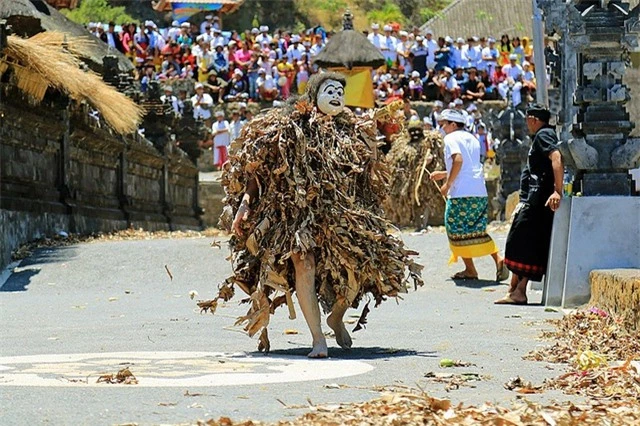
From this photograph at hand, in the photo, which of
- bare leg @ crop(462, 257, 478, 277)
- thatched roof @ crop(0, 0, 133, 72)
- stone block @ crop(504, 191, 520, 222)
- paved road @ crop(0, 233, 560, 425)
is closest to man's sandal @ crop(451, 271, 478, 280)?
bare leg @ crop(462, 257, 478, 277)

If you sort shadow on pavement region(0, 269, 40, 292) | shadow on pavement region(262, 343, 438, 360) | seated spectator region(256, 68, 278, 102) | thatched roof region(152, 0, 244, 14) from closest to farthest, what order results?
shadow on pavement region(262, 343, 438, 360) → shadow on pavement region(0, 269, 40, 292) → seated spectator region(256, 68, 278, 102) → thatched roof region(152, 0, 244, 14)

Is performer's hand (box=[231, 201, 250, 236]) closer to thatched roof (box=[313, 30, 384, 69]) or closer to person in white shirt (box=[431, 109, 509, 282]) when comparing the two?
person in white shirt (box=[431, 109, 509, 282])

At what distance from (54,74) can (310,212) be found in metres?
10.9

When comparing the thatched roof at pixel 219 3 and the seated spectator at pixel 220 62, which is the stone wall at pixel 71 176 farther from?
the thatched roof at pixel 219 3

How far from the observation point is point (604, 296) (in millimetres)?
11797

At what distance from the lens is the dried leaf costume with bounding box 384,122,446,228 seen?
23922mm

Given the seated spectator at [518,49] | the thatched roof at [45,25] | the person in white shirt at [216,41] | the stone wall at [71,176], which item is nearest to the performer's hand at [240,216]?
the stone wall at [71,176]

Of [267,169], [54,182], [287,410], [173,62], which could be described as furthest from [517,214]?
[173,62]

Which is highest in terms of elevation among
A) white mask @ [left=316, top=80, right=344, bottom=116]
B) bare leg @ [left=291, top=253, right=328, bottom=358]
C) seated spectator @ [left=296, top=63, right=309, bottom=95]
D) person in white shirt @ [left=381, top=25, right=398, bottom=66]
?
person in white shirt @ [left=381, top=25, right=398, bottom=66]

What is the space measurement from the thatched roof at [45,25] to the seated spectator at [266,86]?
843 cm

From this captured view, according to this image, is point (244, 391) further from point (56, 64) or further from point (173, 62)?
point (173, 62)

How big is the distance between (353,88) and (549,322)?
21893 millimetres

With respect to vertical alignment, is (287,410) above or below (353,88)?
below

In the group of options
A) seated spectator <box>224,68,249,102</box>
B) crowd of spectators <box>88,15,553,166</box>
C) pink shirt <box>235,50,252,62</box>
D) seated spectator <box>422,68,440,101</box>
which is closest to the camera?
crowd of spectators <box>88,15,553,166</box>
